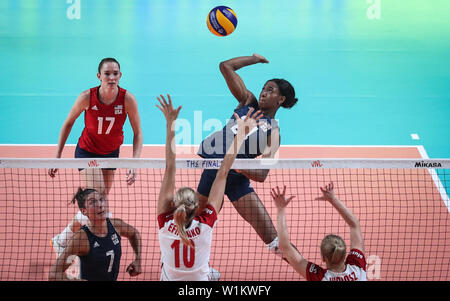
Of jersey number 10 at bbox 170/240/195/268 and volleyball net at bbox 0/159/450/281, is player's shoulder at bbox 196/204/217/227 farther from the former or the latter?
volleyball net at bbox 0/159/450/281

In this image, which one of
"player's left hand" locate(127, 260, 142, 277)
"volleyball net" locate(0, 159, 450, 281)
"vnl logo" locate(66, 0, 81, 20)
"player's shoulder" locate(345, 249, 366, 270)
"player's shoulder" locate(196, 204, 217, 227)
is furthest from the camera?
"vnl logo" locate(66, 0, 81, 20)

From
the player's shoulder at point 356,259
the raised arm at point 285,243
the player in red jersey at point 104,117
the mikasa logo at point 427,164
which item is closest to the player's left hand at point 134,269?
the player in red jersey at point 104,117

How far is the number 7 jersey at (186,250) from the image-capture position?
3988 millimetres

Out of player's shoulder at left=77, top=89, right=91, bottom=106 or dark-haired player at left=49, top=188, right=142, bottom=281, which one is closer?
dark-haired player at left=49, top=188, right=142, bottom=281

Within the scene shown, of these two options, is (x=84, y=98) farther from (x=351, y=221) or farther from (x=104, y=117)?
(x=351, y=221)

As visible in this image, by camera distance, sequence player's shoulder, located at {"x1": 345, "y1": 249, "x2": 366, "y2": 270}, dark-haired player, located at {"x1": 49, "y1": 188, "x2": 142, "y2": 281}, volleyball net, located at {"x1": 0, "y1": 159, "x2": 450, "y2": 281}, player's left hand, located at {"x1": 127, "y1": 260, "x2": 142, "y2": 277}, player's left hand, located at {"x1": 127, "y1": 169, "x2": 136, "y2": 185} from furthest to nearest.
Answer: player's left hand, located at {"x1": 127, "y1": 169, "x2": 136, "y2": 185}, volleyball net, located at {"x1": 0, "y1": 159, "x2": 450, "y2": 281}, player's left hand, located at {"x1": 127, "y1": 260, "x2": 142, "y2": 277}, dark-haired player, located at {"x1": 49, "y1": 188, "x2": 142, "y2": 281}, player's shoulder, located at {"x1": 345, "y1": 249, "x2": 366, "y2": 270}

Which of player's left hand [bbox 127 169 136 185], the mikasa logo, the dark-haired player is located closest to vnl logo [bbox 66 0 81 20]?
player's left hand [bbox 127 169 136 185]

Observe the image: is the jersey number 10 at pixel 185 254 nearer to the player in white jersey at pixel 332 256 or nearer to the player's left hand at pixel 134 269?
the player in white jersey at pixel 332 256

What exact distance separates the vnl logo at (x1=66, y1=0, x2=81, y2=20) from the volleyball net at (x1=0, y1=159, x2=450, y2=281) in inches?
390

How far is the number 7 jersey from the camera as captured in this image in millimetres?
3988

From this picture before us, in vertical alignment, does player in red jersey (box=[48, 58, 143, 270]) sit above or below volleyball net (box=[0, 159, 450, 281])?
above

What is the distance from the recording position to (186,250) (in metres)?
3.99

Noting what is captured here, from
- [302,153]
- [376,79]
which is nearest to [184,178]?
[302,153]

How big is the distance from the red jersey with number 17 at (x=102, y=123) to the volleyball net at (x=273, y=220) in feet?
1.77
